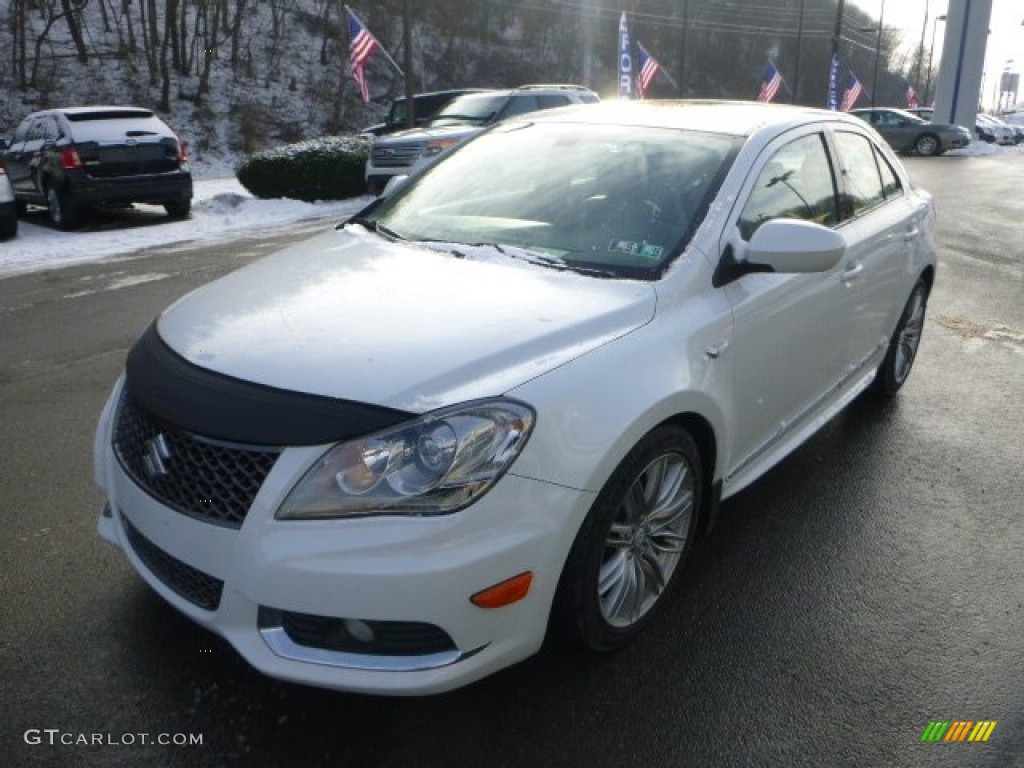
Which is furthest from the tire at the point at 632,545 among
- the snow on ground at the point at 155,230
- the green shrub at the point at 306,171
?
the green shrub at the point at 306,171

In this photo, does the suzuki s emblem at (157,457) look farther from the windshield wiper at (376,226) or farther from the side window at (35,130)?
the side window at (35,130)

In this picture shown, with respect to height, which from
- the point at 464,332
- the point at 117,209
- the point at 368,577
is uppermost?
the point at 464,332

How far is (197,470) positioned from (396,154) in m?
13.2

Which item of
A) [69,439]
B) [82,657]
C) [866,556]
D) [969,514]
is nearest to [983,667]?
[866,556]

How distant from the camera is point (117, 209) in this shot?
50.0 feet

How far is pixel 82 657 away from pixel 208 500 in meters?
0.84

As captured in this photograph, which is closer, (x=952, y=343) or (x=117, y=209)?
(x=952, y=343)

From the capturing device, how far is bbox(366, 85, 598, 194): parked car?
48.3ft

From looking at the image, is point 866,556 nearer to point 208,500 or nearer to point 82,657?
point 208,500

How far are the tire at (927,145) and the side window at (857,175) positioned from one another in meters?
30.3

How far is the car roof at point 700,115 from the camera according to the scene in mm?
3674

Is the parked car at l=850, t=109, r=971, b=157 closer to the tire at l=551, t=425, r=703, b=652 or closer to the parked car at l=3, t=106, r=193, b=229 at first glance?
the parked car at l=3, t=106, r=193, b=229

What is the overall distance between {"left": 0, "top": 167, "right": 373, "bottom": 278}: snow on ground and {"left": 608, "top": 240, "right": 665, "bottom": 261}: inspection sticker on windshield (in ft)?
27.9

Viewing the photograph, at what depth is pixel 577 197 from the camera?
3.43 meters
